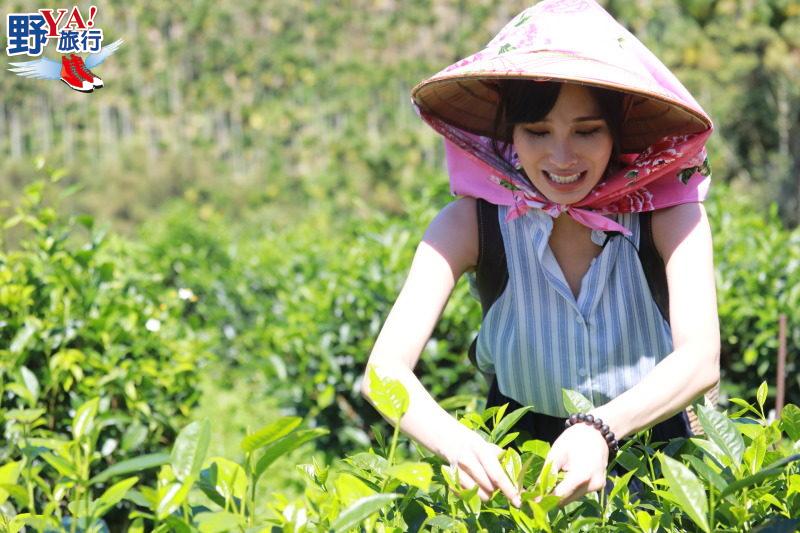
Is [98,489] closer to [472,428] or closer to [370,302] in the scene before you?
[370,302]

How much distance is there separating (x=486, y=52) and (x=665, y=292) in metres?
0.49

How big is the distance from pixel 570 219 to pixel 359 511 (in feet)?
2.82

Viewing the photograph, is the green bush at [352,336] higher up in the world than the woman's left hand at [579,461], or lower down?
lower down

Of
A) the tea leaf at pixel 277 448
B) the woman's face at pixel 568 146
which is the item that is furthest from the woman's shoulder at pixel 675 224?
the tea leaf at pixel 277 448

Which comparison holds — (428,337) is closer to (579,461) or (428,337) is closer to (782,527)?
(579,461)

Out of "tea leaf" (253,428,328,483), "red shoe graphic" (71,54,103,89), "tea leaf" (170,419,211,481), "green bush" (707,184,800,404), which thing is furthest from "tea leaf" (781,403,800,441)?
"red shoe graphic" (71,54,103,89)

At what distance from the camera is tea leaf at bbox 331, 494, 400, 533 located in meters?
0.86

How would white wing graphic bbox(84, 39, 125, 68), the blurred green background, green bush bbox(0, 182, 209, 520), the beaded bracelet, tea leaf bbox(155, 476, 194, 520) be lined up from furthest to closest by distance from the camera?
the blurred green background → white wing graphic bbox(84, 39, 125, 68) → green bush bbox(0, 182, 209, 520) → the beaded bracelet → tea leaf bbox(155, 476, 194, 520)

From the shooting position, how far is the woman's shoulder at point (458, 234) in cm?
153

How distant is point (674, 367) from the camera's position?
130 cm

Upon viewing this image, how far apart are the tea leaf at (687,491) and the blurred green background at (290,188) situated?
1122mm

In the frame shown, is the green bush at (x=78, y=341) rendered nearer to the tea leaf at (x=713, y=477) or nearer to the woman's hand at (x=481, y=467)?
the woman's hand at (x=481, y=467)

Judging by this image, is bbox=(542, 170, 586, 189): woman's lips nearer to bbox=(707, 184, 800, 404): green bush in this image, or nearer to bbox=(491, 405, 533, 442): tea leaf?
bbox=(491, 405, 533, 442): tea leaf

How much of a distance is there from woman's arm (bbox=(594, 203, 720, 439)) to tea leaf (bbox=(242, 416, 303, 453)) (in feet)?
1.63
